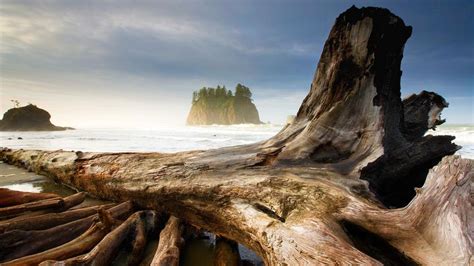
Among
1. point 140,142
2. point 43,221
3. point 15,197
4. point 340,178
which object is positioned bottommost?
point 140,142

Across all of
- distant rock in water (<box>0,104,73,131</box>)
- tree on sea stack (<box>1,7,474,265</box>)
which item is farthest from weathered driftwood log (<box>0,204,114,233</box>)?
distant rock in water (<box>0,104,73,131</box>)

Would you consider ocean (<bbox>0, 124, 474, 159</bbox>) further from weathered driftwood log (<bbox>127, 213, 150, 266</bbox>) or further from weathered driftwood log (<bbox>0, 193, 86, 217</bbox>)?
weathered driftwood log (<bbox>127, 213, 150, 266</bbox>)

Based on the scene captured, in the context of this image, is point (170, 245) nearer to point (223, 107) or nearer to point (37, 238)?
point (37, 238)

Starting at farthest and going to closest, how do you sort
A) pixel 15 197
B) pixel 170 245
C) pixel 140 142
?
pixel 140 142
pixel 15 197
pixel 170 245

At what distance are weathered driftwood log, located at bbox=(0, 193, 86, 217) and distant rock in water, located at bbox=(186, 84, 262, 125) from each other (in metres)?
100

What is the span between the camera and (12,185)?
5.89 metres

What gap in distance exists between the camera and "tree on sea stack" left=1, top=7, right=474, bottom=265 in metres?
1.85

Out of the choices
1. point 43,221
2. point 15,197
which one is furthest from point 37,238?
point 15,197

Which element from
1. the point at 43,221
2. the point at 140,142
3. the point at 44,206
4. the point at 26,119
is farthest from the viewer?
the point at 26,119

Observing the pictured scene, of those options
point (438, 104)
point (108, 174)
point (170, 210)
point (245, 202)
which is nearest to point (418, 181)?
point (438, 104)

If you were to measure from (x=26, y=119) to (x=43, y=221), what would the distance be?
2822 inches

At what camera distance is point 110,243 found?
2.69m

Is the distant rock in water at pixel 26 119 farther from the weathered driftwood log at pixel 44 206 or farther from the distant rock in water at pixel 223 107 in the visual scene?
the weathered driftwood log at pixel 44 206

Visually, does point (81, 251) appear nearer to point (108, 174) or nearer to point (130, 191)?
point (130, 191)
